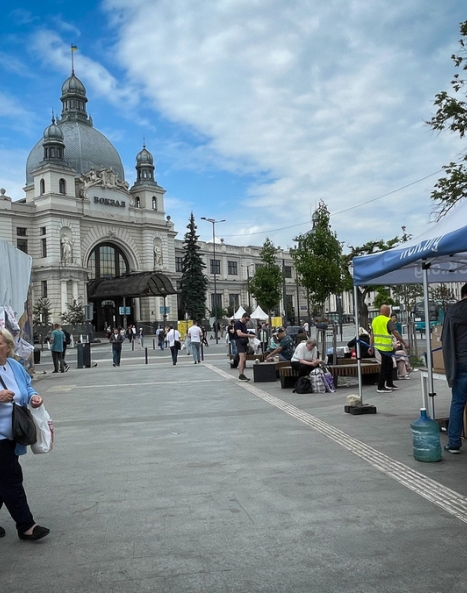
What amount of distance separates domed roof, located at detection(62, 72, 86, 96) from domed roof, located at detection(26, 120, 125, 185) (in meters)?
5.27

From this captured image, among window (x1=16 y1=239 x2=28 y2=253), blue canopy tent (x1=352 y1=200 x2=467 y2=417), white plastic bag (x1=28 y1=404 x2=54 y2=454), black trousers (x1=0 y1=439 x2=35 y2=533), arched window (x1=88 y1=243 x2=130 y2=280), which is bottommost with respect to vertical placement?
black trousers (x1=0 y1=439 x2=35 y2=533)

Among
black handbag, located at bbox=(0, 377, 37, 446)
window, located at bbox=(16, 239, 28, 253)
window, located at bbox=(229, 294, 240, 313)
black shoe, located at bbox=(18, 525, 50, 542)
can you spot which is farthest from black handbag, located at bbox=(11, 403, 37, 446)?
window, located at bbox=(229, 294, 240, 313)

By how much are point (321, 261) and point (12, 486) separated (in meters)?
31.8

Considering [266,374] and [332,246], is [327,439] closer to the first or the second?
[266,374]

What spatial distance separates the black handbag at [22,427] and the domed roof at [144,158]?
254 ft

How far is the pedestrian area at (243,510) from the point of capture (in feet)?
11.4

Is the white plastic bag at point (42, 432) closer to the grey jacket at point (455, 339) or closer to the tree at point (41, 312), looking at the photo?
the grey jacket at point (455, 339)

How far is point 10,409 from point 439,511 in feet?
10.9

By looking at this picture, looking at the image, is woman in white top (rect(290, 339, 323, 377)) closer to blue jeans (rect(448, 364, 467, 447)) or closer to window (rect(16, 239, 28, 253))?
blue jeans (rect(448, 364, 467, 447))

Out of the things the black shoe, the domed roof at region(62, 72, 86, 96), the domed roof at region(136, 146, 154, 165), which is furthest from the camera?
the domed roof at region(136, 146, 154, 165)

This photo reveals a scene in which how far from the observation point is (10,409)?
4.11 metres

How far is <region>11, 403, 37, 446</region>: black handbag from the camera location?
13.2 ft

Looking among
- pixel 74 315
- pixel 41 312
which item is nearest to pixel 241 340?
pixel 74 315

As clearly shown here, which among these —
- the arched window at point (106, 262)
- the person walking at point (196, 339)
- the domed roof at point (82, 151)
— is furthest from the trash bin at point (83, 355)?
the domed roof at point (82, 151)
